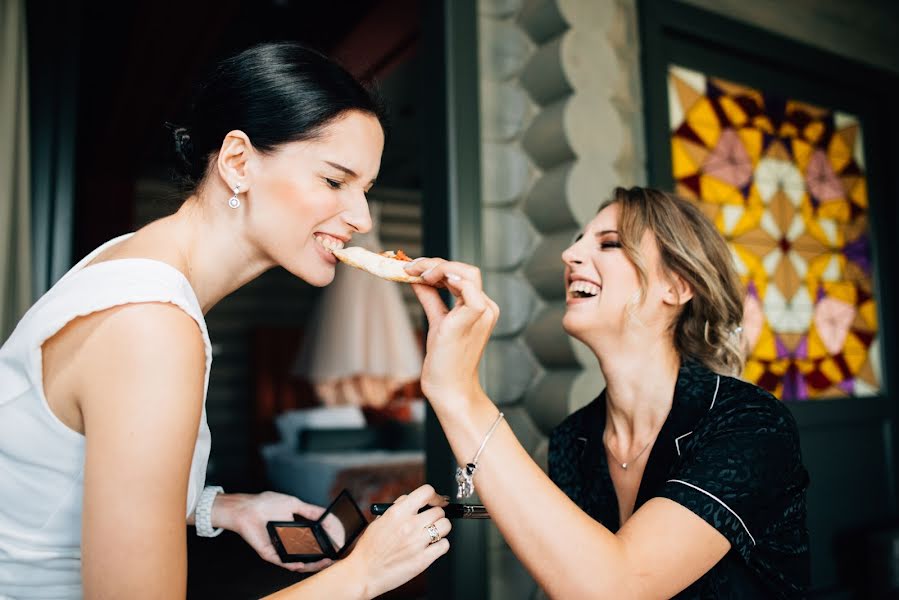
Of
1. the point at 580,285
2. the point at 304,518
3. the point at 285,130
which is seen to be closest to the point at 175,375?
the point at 285,130

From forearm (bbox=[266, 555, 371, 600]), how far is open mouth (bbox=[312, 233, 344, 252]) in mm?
622

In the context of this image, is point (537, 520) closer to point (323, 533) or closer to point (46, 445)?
point (323, 533)

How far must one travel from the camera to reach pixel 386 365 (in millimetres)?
6117

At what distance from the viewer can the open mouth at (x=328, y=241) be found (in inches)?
52.4

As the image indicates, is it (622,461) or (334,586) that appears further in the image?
(622,461)

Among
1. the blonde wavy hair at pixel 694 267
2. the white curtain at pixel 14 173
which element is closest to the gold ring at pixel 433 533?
the blonde wavy hair at pixel 694 267

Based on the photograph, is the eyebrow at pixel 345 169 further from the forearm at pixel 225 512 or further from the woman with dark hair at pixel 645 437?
the forearm at pixel 225 512

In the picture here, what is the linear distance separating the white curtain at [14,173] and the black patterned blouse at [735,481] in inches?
69.5

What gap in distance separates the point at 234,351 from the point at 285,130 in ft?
21.9

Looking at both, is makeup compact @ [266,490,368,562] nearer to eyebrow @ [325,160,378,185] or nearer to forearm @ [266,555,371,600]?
forearm @ [266,555,371,600]

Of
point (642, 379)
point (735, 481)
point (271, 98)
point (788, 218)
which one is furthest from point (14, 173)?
point (788, 218)

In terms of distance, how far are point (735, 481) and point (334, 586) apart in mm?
785

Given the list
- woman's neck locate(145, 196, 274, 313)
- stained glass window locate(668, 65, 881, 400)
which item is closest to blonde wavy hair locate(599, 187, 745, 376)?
woman's neck locate(145, 196, 274, 313)

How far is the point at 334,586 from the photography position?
1020mm
